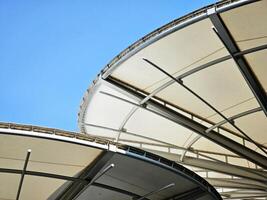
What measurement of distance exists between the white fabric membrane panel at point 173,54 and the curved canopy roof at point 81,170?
4.03 meters

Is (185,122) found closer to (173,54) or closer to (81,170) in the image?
(173,54)

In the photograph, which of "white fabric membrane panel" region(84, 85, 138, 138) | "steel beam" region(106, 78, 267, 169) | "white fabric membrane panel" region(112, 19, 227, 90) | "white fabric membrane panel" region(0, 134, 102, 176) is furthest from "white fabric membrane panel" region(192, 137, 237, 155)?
"white fabric membrane panel" region(0, 134, 102, 176)

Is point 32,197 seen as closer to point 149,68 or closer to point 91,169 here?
point 91,169

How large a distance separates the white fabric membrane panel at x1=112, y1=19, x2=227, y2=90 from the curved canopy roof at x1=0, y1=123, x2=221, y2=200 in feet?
13.2

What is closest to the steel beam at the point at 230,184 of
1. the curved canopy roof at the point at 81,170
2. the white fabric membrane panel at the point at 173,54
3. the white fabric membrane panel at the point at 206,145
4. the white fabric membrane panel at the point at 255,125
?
the white fabric membrane panel at the point at 206,145

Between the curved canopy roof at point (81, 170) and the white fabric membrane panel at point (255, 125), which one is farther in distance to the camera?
the white fabric membrane panel at point (255, 125)

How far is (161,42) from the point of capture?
19.6 m

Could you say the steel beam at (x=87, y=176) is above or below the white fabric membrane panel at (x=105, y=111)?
below

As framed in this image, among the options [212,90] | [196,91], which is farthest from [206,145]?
[196,91]

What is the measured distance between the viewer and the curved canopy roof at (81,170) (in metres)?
18.6

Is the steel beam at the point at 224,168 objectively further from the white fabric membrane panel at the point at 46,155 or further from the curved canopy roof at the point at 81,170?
the white fabric membrane panel at the point at 46,155

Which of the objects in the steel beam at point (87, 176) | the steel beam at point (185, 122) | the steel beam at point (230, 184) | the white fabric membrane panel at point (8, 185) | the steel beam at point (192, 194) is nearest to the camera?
the steel beam at point (87, 176)

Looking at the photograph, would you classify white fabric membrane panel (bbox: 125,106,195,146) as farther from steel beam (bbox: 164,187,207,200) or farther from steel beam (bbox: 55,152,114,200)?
steel beam (bbox: 55,152,114,200)

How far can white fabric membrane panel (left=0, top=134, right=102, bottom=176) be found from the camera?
18578 millimetres
